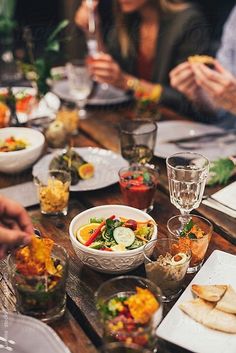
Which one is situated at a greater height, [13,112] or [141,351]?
[141,351]

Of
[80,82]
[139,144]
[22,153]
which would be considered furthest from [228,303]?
[80,82]

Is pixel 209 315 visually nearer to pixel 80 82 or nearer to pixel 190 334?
pixel 190 334

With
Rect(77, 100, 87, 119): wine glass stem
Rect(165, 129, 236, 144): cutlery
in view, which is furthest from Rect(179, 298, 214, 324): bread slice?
Rect(77, 100, 87, 119): wine glass stem

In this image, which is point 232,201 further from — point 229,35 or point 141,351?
point 229,35

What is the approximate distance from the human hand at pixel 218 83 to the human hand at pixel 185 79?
0.07 metres

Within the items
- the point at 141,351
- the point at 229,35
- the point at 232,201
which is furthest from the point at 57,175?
the point at 229,35

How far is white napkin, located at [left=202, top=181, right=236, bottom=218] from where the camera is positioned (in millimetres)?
1577

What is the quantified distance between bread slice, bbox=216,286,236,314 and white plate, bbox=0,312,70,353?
36cm

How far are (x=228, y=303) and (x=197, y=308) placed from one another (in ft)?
0.24

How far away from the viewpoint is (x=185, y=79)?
2299 mm

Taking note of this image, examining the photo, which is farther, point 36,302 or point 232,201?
point 232,201

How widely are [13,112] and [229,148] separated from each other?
3.18 ft

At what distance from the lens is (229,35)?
2.65 metres

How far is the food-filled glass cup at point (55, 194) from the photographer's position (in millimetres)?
1566
